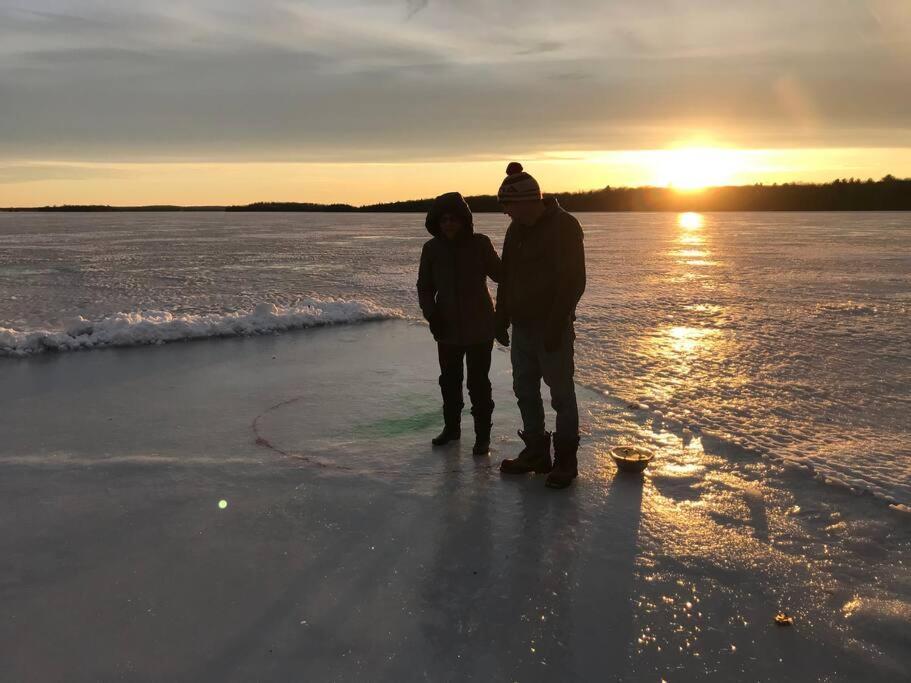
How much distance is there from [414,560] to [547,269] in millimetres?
1661

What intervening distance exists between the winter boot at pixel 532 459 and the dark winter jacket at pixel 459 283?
2.38 ft

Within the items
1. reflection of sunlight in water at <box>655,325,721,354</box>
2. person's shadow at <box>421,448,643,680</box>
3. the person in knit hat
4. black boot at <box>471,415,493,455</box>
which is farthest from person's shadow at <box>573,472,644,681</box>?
reflection of sunlight in water at <box>655,325,721,354</box>

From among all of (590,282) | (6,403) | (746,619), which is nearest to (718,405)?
(746,619)

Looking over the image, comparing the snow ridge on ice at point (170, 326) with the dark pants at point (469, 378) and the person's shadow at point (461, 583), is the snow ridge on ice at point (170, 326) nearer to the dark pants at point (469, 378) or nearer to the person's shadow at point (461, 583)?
the dark pants at point (469, 378)

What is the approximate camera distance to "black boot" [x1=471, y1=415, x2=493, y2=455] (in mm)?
4207

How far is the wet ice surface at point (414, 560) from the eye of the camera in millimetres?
2256

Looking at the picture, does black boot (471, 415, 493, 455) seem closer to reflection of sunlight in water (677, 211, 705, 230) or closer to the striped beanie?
the striped beanie

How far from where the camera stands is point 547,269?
3584 mm

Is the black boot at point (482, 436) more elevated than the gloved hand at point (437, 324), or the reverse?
the gloved hand at point (437, 324)

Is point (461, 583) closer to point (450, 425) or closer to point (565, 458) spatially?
point (565, 458)

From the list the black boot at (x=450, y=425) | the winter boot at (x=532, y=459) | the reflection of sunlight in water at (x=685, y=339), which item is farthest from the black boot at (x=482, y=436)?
the reflection of sunlight in water at (x=685, y=339)

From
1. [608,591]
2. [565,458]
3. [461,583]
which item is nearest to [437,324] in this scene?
[565,458]

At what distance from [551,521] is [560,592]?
2.12 ft

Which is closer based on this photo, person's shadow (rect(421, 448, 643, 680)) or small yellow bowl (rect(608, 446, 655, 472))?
person's shadow (rect(421, 448, 643, 680))
